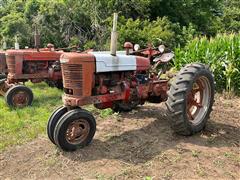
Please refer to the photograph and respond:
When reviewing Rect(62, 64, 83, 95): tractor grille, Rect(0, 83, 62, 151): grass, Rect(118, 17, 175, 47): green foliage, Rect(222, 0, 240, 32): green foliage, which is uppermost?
Rect(222, 0, 240, 32): green foliage

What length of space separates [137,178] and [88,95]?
1.56 meters

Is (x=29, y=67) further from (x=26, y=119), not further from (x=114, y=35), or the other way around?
(x=114, y=35)

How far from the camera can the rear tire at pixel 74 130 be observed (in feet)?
16.5

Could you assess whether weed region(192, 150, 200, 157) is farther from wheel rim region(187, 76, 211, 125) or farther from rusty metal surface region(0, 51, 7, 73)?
rusty metal surface region(0, 51, 7, 73)

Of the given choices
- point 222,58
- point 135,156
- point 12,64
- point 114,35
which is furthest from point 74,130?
point 222,58

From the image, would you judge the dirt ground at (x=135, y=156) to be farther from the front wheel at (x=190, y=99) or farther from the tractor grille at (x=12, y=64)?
the tractor grille at (x=12, y=64)

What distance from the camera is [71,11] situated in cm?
1636

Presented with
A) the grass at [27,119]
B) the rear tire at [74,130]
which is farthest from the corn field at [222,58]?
the rear tire at [74,130]

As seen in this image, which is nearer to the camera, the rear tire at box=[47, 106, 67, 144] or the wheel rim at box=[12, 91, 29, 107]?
the rear tire at box=[47, 106, 67, 144]

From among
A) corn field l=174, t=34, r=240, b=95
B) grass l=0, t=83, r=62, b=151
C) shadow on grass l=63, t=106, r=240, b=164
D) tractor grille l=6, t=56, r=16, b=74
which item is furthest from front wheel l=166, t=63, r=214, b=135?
tractor grille l=6, t=56, r=16, b=74

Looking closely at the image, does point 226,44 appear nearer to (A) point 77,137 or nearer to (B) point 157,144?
(B) point 157,144

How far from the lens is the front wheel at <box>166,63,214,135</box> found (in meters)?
5.57

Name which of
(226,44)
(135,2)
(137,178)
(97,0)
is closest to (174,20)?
(135,2)

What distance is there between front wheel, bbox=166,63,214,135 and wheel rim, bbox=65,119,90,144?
4.40ft
